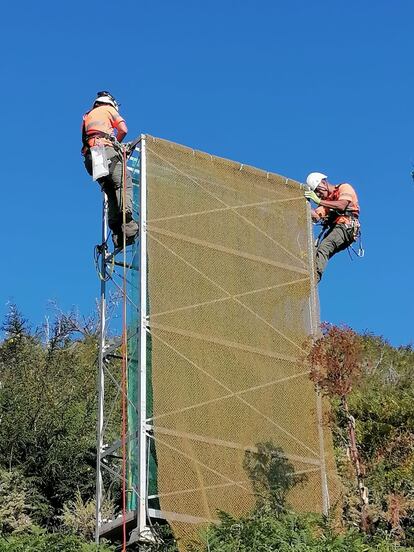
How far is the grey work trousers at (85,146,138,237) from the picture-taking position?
12844 mm

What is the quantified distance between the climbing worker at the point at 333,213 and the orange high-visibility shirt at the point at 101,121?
102 inches

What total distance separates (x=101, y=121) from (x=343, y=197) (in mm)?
3294

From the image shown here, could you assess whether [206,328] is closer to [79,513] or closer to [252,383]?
[252,383]

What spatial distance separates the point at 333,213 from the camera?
1462 cm

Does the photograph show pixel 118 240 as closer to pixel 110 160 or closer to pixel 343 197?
pixel 110 160

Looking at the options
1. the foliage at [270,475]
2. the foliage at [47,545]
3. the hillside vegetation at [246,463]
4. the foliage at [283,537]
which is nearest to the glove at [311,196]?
the hillside vegetation at [246,463]

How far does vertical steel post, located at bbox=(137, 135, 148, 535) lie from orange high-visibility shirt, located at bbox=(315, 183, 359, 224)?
9.26 ft

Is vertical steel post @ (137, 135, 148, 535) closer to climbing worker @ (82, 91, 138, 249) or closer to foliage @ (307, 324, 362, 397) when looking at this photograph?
climbing worker @ (82, 91, 138, 249)

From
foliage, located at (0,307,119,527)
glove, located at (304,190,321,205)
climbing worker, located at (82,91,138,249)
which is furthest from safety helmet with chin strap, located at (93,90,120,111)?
foliage, located at (0,307,119,527)

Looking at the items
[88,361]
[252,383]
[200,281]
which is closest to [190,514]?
[252,383]

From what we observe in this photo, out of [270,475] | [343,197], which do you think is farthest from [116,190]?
[270,475]

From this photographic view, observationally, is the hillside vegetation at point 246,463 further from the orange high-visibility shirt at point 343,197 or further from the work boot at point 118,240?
the work boot at point 118,240

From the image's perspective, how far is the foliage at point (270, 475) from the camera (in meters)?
12.1

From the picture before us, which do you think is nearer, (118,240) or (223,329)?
(223,329)
